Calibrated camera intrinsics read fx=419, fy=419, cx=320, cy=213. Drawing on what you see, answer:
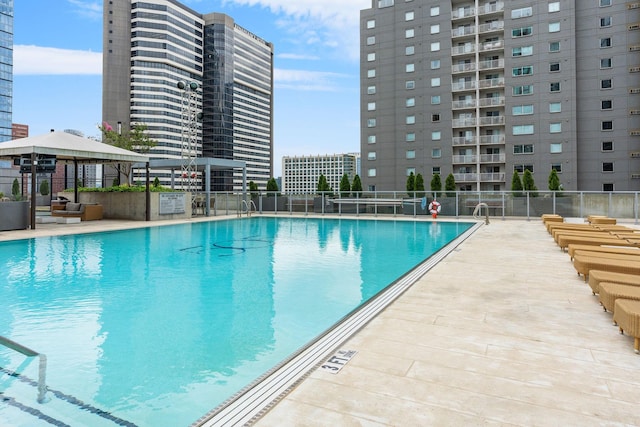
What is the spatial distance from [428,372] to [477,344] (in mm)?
1013

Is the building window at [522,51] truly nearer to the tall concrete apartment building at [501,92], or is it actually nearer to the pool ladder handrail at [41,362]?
the tall concrete apartment building at [501,92]

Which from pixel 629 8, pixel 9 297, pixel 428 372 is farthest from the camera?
pixel 629 8

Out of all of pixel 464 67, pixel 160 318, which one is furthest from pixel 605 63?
pixel 160 318

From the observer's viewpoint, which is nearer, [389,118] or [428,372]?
[428,372]

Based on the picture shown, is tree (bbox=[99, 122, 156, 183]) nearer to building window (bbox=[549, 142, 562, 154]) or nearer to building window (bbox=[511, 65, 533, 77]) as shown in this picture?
building window (bbox=[511, 65, 533, 77])

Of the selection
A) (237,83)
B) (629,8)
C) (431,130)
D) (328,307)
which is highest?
(237,83)

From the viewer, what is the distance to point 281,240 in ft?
51.2

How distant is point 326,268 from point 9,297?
19.6 ft

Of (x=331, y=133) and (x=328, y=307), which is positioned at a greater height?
(x=331, y=133)

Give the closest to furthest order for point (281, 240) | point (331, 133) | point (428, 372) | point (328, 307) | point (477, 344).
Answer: point (428, 372), point (477, 344), point (328, 307), point (281, 240), point (331, 133)

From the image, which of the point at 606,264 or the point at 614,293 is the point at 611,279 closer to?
the point at 614,293

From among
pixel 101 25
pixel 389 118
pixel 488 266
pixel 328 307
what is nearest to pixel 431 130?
pixel 389 118

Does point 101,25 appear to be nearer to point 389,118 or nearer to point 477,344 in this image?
point 389,118

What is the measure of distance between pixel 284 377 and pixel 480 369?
1729mm
